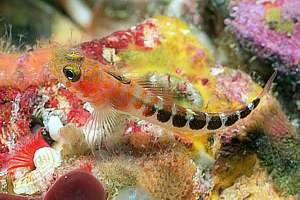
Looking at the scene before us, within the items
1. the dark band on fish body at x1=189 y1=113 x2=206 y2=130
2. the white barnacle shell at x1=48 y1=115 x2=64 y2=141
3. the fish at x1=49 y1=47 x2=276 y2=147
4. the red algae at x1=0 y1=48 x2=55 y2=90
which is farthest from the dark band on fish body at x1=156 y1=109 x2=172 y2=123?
the red algae at x1=0 y1=48 x2=55 y2=90

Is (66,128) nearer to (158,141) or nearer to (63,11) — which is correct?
(158,141)

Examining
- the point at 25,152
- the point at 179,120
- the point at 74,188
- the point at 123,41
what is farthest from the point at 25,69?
the point at 74,188

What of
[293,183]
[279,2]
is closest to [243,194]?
[293,183]

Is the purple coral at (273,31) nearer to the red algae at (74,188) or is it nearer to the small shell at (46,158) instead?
the small shell at (46,158)

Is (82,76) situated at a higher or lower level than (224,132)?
higher

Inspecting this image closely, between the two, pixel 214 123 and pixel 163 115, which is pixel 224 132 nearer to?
pixel 214 123

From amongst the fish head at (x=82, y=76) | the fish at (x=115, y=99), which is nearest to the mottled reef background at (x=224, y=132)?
the fish at (x=115, y=99)

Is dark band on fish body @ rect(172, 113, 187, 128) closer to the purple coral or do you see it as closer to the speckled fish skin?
the speckled fish skin
